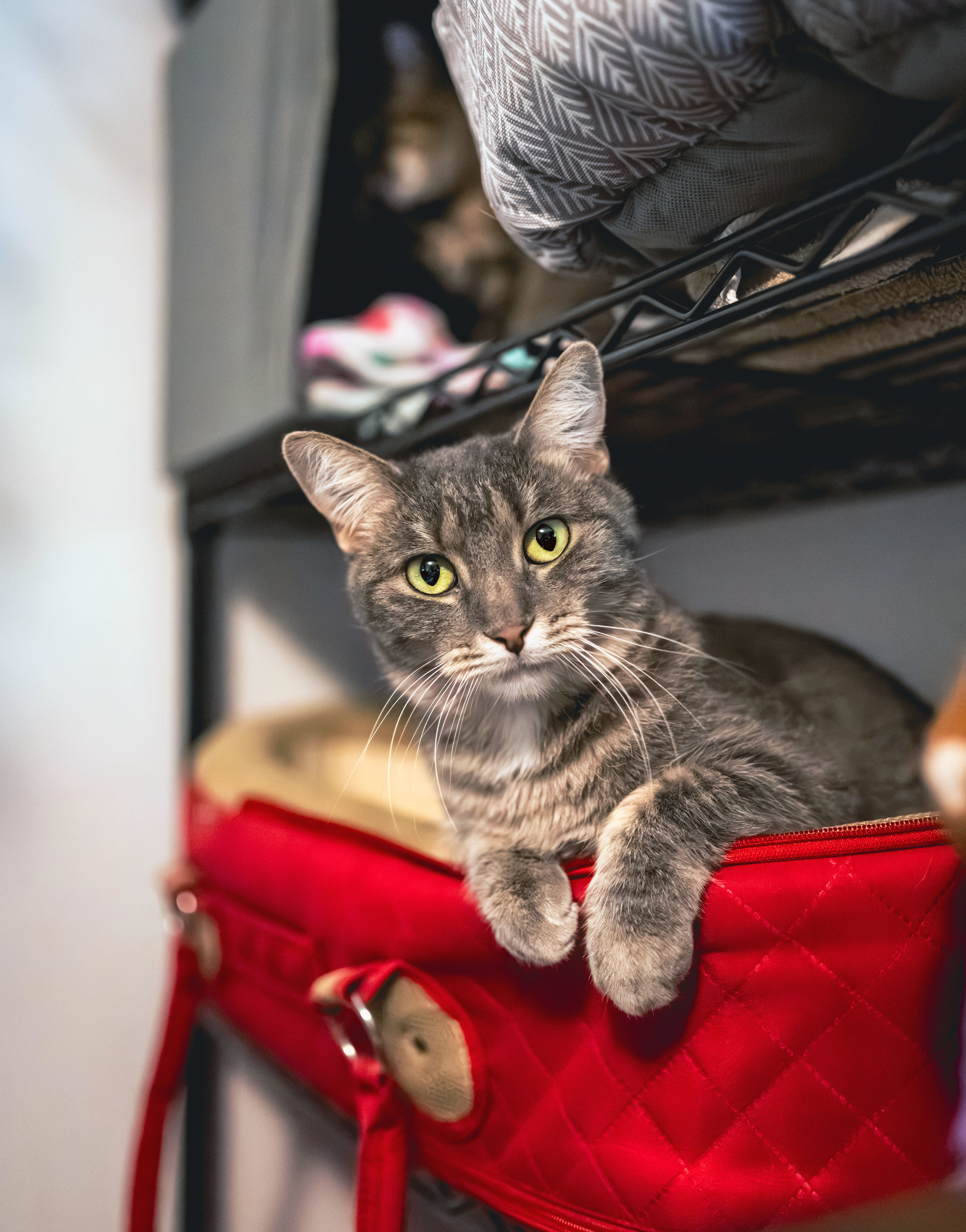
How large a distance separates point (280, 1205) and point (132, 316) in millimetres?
1431

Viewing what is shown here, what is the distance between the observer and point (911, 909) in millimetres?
455

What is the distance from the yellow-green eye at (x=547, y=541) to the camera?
60cm

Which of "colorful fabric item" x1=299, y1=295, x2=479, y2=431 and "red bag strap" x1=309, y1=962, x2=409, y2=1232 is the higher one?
"colorful fabric item" x1=299, y1=295, x2=479, y2=431

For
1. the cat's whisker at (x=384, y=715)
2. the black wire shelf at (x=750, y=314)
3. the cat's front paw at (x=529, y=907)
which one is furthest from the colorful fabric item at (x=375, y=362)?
the cat's front paw at (x=529, y=907)

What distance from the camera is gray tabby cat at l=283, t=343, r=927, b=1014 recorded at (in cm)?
54

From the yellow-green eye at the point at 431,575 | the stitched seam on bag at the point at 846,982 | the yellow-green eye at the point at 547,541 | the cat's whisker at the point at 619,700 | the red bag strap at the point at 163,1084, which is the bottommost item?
the red bag strap at the point at 163,1084

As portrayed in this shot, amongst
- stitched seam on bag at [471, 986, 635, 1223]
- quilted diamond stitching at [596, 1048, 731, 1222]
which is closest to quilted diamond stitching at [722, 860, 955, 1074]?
quilted diamond stitching at [596, 1048, 731, 1222]

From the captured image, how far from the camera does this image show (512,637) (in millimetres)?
558

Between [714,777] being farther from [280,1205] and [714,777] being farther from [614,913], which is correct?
[280,1205]

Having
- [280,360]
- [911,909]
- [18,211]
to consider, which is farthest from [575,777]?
[18,211]

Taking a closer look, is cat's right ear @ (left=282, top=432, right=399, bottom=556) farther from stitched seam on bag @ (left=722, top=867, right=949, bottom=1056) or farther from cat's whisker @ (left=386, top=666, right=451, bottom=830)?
stitched seam on bag @ (left=722, top=867, right=949, bottom=1056)

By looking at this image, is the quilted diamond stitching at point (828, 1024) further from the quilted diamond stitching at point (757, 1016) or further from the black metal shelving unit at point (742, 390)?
the black metal shelving unit at point (742, 390)

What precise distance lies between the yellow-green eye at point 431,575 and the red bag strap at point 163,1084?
0.67 m

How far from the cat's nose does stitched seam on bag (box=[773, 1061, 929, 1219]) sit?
367 mm
